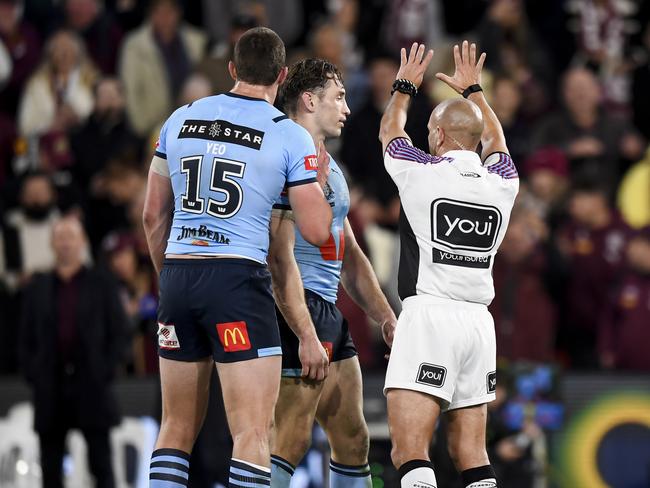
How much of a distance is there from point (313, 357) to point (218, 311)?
710 mm

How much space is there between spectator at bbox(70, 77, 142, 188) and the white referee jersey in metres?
7.76

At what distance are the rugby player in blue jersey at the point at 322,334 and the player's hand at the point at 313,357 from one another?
0.07 metres

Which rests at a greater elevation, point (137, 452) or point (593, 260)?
point (593, 260)

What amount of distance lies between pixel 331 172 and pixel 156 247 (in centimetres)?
116

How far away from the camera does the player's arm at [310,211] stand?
7605 millimetres

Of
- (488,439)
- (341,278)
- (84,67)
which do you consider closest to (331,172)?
(341,278)

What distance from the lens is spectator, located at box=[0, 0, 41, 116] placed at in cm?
1636

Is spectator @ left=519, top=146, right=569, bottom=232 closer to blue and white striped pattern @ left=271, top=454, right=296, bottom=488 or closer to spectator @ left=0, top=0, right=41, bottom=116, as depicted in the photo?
spectator @ left=0, top=0, right=41, bottom=116

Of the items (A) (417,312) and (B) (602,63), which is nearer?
(A) (417,312)

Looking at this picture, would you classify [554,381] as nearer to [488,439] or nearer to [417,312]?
[488,439]

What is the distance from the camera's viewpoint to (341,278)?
29.2 feet

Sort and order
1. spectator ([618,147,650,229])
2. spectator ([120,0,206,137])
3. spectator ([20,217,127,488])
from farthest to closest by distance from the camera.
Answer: spectator ([120,0,206,137])
spectator ([618,147,650,229])
spectator ([20,217,127,488])

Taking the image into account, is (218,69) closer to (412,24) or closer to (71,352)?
(412,24)

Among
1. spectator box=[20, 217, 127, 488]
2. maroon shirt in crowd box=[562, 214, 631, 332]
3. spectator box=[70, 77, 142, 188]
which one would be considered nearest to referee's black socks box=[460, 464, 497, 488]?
spectator box=[20, 217, 127, 488]
